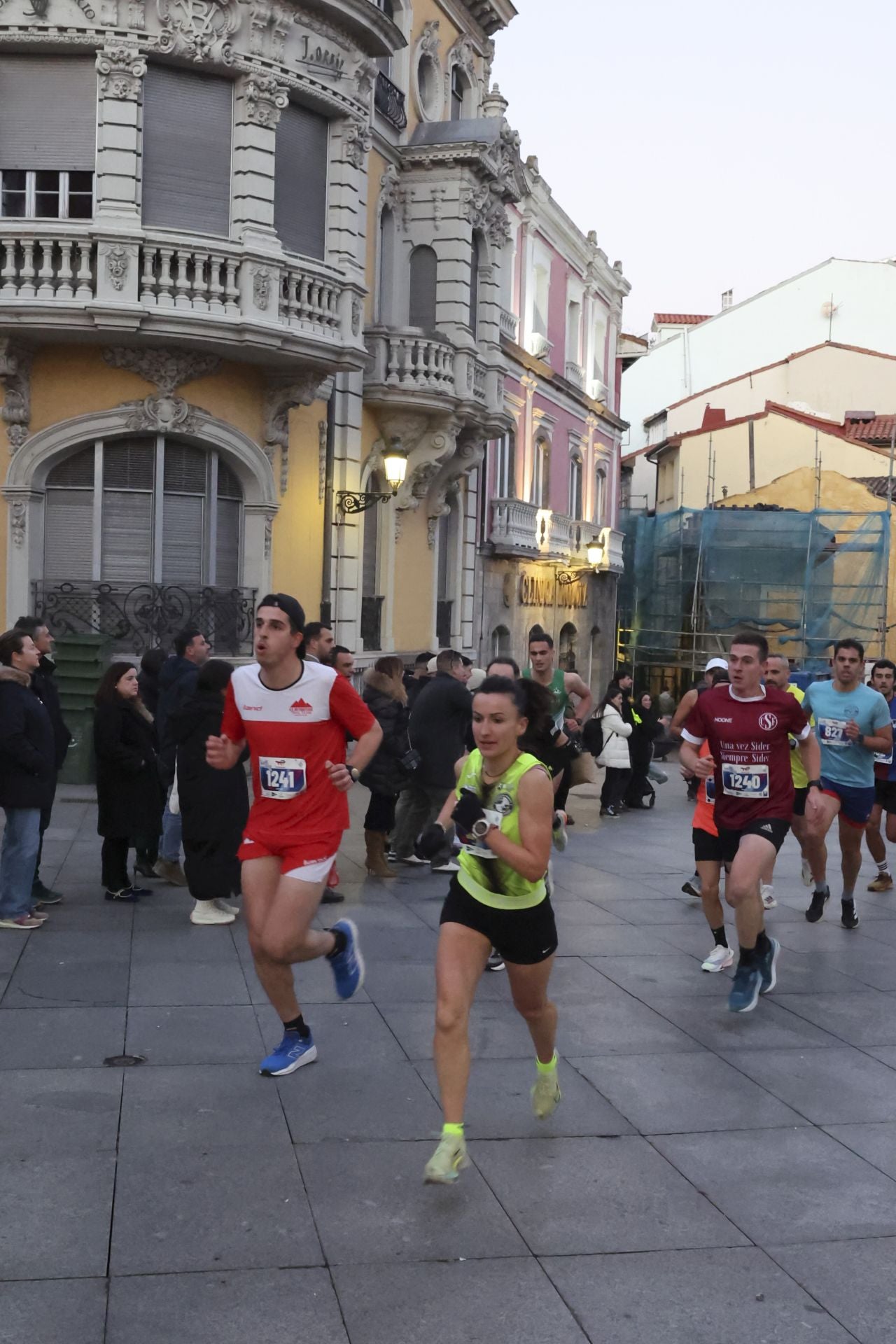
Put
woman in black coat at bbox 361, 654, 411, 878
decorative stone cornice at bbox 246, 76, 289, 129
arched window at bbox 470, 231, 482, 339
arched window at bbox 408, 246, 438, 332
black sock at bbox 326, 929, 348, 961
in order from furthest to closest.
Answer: arched window at bbox 470, 231, 482, 339, arched window at bbox 408, 246, 438, 332, decorative stone cornice at bbox 246, 76, 289, 129, woman in black coat at bbox 361, 654, 411, 878, black sock at bbox 326, 929, 348, 961

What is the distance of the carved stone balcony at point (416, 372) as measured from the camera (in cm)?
2000

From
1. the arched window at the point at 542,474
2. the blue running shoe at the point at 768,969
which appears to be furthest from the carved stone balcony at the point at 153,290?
the arched window at the point at 542,474

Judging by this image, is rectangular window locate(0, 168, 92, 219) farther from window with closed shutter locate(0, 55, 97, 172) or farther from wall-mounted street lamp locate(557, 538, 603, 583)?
wall-mounted street lamp locate(557, 538, 603, 583)

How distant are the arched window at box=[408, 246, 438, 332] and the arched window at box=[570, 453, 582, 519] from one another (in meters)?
14.8

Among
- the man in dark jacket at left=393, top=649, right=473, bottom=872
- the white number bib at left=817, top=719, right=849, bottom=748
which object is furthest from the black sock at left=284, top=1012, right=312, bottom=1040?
the white number bib at left=817, top=719, right=849, bottom=748

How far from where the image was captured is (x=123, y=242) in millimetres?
15633

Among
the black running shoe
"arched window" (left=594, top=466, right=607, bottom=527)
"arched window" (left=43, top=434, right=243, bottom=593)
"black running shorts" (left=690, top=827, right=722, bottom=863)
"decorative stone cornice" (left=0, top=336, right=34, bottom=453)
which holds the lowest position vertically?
the black running shoe

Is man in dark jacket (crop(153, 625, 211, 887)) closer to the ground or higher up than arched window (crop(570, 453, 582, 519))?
closer to the ground

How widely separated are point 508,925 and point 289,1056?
143 cm

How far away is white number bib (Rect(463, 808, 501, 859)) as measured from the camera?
5.23 meters

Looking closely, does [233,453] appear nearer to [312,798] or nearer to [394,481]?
[394,481]

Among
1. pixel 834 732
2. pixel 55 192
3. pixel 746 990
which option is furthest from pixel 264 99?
pixel 746 990

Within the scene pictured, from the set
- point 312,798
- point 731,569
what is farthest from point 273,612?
point 731,569

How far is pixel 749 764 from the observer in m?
7.49
